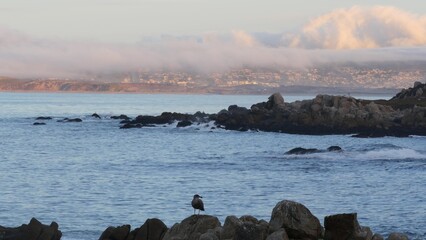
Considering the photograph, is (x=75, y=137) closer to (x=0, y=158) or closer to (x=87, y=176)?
(x=0, y=158)

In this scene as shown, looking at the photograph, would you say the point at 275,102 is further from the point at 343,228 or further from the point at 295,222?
the point at 295,222

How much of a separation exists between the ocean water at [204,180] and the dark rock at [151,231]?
5.71m

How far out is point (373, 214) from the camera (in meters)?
39.9

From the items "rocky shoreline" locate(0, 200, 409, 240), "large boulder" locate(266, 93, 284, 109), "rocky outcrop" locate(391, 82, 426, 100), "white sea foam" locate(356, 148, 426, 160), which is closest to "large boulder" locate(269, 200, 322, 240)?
"rocky shoreline" locate(0, 200, 409, 240)

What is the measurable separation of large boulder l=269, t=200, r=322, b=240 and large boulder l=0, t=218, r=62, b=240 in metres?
9.77

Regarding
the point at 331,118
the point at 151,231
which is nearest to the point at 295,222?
the point at 151,231

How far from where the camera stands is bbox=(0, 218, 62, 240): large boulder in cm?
2928

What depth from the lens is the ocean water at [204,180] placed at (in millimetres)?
39938

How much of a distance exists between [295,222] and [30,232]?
10.4 m

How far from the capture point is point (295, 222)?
23.6m

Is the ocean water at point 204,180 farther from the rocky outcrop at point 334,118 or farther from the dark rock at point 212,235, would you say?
the dark rock at point 212,235

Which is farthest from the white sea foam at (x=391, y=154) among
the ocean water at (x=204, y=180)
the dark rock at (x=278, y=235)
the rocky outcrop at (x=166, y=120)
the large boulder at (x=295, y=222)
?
the rocky outcrop at (x=166, y=120)

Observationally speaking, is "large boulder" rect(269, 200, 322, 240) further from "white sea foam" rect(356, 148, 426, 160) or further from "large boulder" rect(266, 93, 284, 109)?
"large boulder" rect(266, 93, 284, 109)

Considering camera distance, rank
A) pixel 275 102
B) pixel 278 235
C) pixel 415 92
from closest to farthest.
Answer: pixel 278 235, pixel 275 102, pixel 415 92
